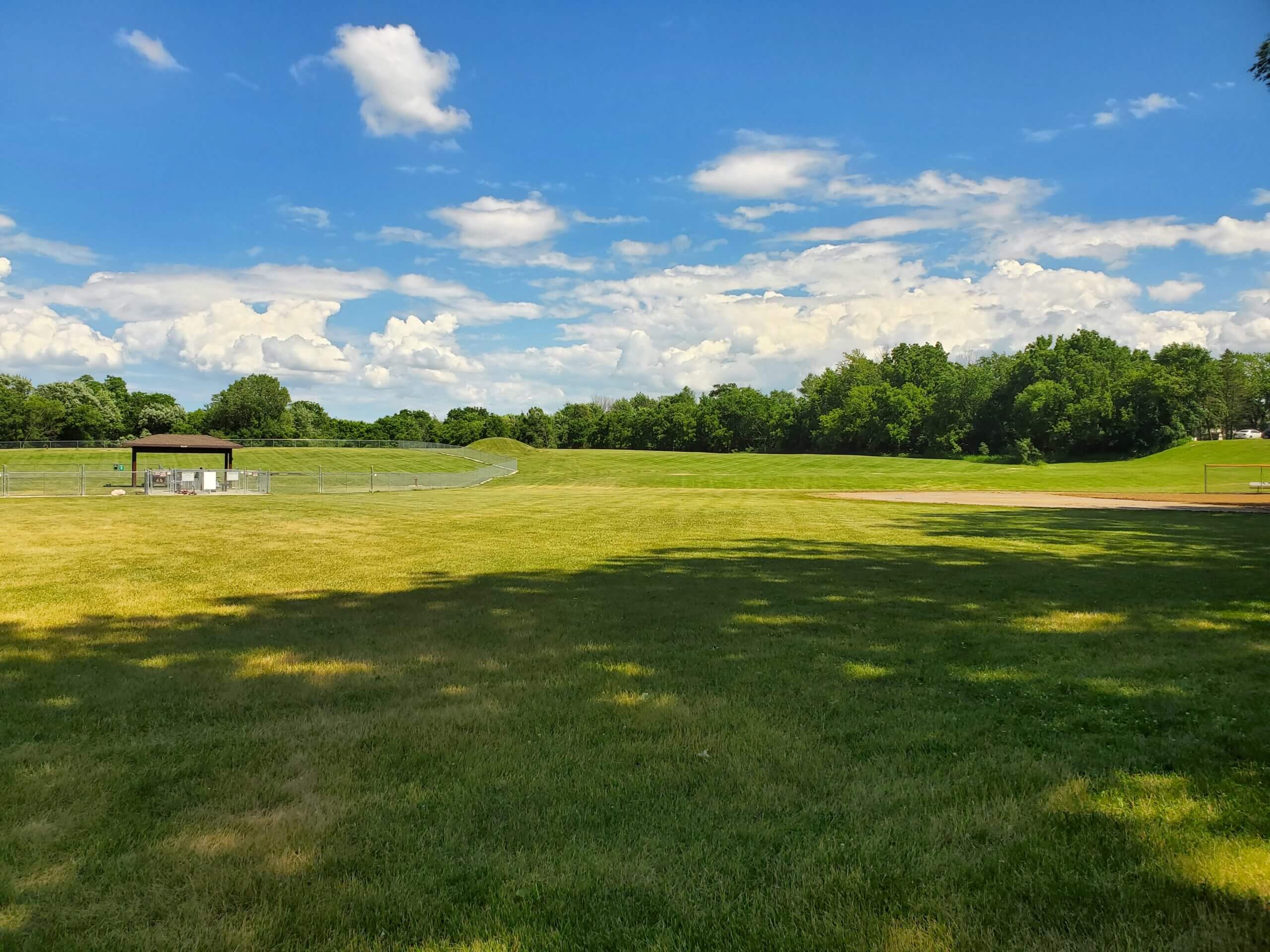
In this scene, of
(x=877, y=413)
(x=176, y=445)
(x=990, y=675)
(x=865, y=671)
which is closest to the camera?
(x=990, y=675)

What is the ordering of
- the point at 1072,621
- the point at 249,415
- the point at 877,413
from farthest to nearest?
the point at 249,415
the point at 877,413
the point at 1072,621

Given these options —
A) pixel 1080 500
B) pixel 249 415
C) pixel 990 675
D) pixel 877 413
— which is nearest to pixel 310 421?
pixel 249 415

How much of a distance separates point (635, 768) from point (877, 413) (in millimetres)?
109856

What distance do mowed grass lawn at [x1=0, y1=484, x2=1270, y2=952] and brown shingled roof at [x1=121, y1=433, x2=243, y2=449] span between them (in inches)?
1350

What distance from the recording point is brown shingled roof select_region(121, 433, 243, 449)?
4149cm

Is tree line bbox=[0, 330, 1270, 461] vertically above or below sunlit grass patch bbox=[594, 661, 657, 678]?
above

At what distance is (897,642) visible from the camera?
8250 millimetres

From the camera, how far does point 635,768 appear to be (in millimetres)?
4828

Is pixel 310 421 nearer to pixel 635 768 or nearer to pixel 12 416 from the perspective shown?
pixel 12 416

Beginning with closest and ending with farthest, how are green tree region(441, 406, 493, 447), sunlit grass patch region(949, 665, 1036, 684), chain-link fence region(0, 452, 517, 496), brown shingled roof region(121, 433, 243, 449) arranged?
1. sunlit grass patch region(949, 665, 1036, 684)
2. chain-link fence region(0, 452, 517, 496)
3. brown shingled roof region(121, 433, 243, 449)
4. green tree region(441, 406, 493, 447)

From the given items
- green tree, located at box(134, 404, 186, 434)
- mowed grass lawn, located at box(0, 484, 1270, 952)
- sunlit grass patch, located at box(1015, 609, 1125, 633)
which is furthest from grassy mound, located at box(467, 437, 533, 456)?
sunlit grass patch, located at box(1015, 609, 1125, 633)

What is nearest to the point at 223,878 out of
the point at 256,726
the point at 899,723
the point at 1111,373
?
the point at 256,726

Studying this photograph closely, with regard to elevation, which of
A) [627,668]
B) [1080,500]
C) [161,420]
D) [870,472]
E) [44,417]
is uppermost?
[161,420]

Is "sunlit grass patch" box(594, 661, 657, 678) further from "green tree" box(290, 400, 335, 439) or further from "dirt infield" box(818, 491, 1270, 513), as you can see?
"green tree" box(290, 400, 335, 439)
